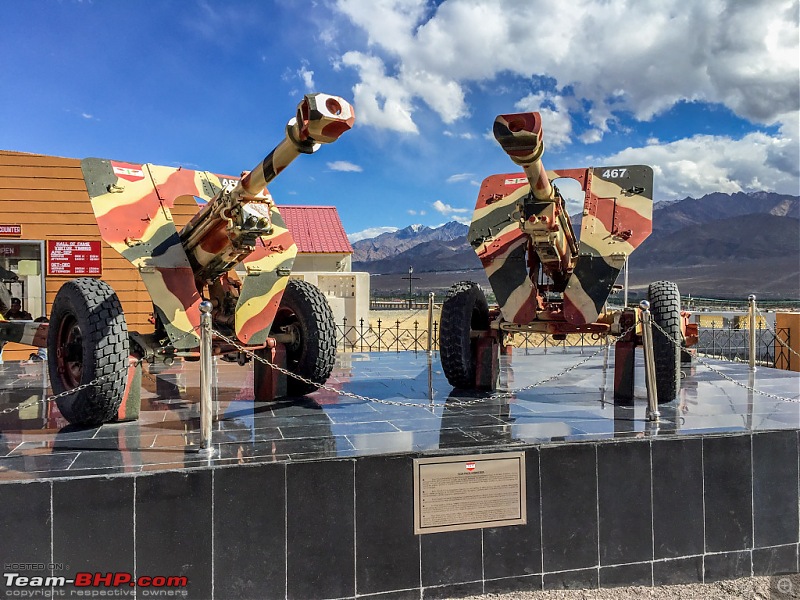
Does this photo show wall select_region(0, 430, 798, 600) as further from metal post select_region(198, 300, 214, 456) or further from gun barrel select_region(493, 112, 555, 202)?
gun barrel select_region(493, 112, 555, 202)

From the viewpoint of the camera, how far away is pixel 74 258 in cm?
1152

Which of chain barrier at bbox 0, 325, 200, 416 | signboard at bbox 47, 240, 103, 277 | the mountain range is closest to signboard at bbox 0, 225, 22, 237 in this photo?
signboard at bbox 47, 240, 103, 277

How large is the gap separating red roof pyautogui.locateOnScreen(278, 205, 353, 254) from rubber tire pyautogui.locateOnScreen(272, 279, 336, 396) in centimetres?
1644

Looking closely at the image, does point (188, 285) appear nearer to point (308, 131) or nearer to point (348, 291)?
point (308, 131)

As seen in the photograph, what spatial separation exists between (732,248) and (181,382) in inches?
6219

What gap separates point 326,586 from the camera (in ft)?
12.8

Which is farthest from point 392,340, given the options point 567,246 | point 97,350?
point 97,350

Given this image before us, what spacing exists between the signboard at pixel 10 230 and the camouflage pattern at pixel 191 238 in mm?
6636

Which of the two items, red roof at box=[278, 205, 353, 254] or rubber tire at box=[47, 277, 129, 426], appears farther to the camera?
red roof at box=[278, 205, 353, 254]

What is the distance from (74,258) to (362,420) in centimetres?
831

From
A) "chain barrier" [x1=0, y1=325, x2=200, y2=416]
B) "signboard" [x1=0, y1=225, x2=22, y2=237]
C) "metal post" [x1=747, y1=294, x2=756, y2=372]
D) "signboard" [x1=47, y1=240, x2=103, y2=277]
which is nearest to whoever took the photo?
"chain barrier" [x1=0, y1=325, x2=200, y2=416]

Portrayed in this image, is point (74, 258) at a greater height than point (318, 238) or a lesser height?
lesser

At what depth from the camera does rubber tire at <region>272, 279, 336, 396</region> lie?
6.27 meters

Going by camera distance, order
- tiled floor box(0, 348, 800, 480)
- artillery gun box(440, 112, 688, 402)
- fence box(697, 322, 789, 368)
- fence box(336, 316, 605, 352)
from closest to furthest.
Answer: tiled floor box(0, 348, 800, 480), artillery gun box(440, 112, 688, 402), fence box(336, 316, 605, 352), fence box(697, 322, 789, 368)
